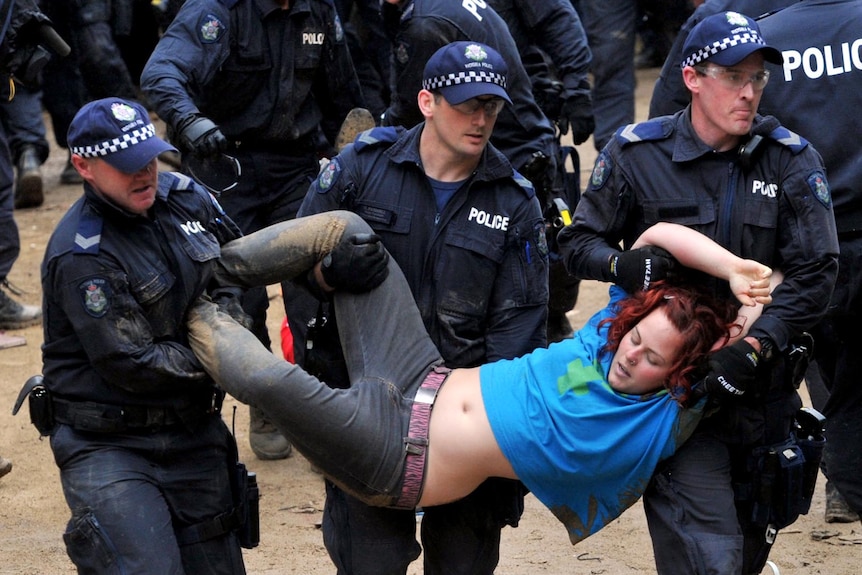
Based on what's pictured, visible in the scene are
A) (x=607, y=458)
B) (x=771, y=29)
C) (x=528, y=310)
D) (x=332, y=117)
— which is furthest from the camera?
(x=332, y=117)

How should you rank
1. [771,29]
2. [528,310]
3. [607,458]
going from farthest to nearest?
[771,29] → [528,310] → [607,458]

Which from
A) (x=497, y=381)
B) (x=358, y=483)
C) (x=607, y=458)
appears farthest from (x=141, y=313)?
(x=607, y=458)

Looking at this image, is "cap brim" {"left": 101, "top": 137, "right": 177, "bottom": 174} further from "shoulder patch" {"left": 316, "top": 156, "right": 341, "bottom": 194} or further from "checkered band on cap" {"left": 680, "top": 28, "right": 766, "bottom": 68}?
"checkered band on cap" {"left": 680, "top": 28, "right": 766, "bottom": 68}

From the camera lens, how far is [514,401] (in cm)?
389

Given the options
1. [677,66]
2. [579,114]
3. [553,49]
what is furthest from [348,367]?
[579,114]

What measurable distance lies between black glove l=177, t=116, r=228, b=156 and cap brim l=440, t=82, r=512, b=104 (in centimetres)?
143

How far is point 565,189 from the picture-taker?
21.6 feet

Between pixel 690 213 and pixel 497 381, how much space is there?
779 mm

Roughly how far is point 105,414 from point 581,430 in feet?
4.54

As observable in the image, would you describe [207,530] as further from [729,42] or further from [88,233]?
[729,42]

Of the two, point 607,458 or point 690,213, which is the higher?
point 690,213

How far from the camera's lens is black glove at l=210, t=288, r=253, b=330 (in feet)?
13.4

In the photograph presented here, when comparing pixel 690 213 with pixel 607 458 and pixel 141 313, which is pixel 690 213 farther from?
pixel 141 313

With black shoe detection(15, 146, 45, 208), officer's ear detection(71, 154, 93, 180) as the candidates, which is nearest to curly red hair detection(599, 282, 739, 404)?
officer's ear detection(71, 154, 93, 180)
